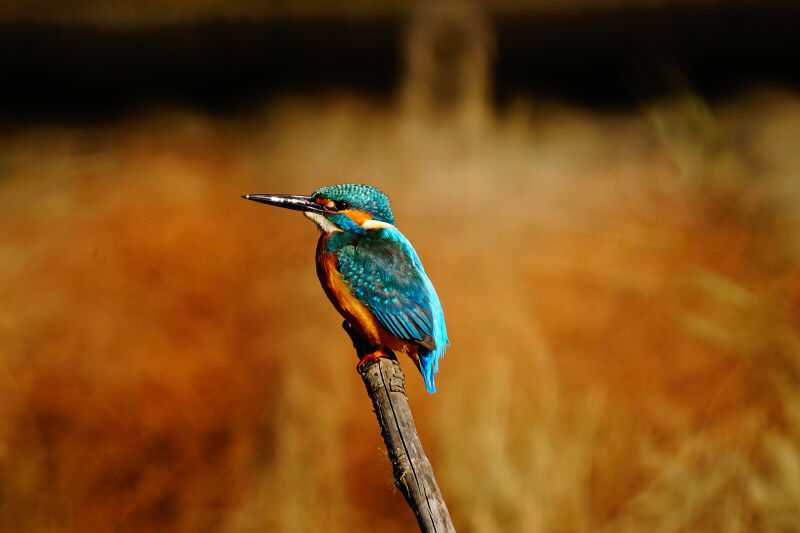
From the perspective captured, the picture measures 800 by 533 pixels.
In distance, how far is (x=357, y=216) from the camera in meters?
1.32

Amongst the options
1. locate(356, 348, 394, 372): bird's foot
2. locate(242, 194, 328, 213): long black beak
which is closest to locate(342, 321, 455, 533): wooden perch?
locate(356, 348, 394, 372): bird's foot

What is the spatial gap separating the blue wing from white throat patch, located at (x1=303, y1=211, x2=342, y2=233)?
64mm

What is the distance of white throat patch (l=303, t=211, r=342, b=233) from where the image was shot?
1310 mm

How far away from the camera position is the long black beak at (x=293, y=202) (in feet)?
3.77

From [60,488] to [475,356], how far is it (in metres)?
1.36

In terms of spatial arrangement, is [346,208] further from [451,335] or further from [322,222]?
[451,335]

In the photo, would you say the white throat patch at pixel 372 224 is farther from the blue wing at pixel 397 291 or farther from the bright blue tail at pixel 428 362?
the bright blue tail at pixel 428 362

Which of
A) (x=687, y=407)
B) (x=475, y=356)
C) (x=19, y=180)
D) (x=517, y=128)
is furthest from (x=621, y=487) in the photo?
(x=19, y=180)

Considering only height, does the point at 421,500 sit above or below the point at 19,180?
below

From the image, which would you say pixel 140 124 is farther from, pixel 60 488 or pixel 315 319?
pixel 60 488

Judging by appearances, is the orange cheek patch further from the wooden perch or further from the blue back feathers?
the wooden perch

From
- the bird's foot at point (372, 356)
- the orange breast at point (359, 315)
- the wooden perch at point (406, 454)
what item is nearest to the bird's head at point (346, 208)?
the orange breast at point (359, 315)

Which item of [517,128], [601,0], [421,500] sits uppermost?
[601,0]

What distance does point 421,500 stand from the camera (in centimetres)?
78
